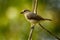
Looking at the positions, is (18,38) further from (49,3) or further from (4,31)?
(49,3)

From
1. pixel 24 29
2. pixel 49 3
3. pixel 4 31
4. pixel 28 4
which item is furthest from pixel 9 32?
pixel 49 3

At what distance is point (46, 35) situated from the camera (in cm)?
227

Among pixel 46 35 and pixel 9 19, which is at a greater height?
pixel 9 19

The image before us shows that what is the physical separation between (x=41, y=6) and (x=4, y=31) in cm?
44

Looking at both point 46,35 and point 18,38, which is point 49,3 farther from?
point 18,38

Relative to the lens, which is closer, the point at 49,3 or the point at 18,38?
the point at 18,38

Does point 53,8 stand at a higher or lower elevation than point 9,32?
higher

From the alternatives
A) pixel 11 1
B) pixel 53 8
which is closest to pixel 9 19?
pixel 11 1

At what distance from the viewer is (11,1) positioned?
7.41 feet

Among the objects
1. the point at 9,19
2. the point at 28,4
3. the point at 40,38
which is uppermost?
the point at 28,4

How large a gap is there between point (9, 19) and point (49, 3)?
47 cm

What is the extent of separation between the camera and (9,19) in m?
2.20

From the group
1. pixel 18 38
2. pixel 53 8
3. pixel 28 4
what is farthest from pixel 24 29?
pixel 53 8

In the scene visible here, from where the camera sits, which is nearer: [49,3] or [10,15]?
[10,15]
